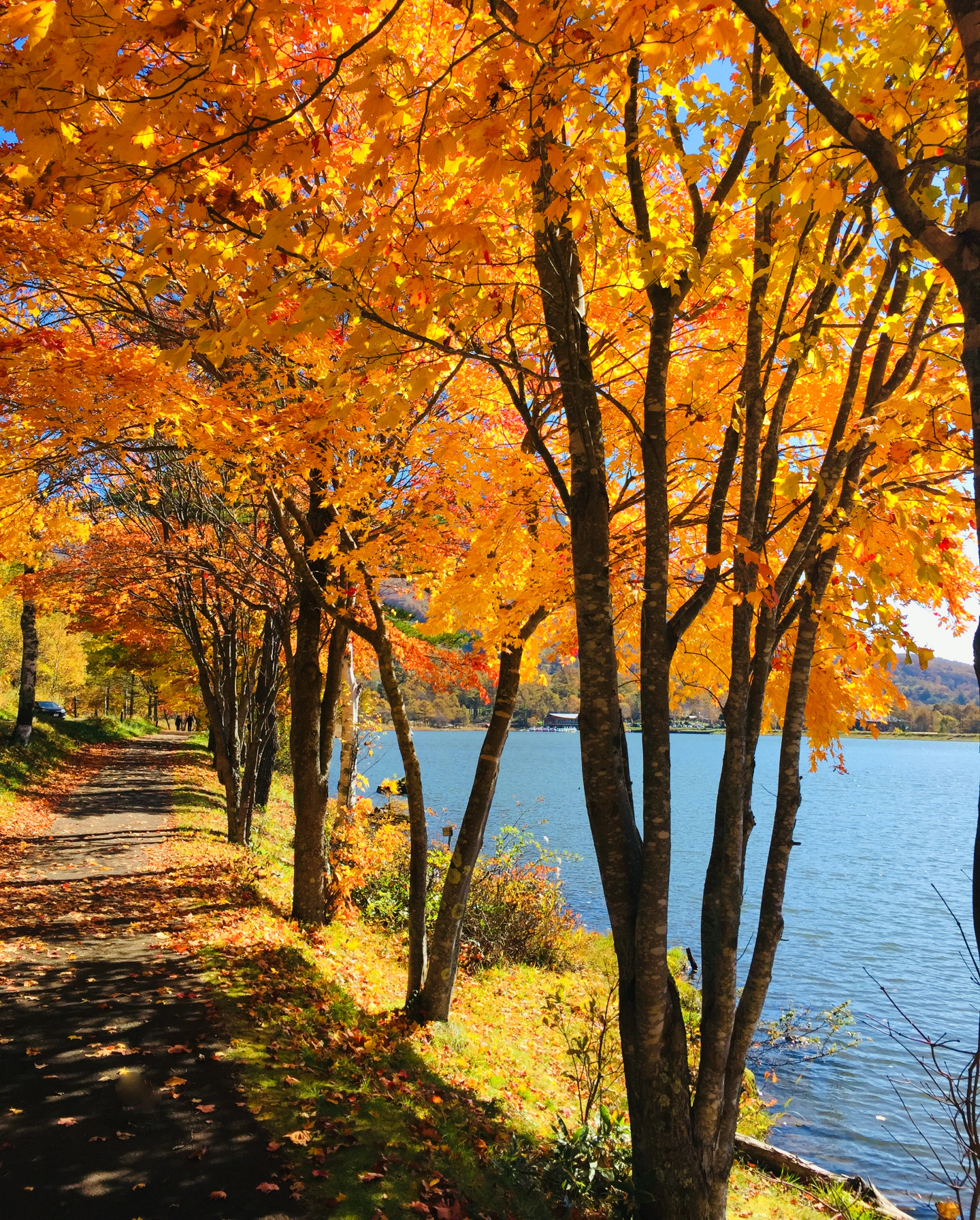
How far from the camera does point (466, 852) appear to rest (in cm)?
765

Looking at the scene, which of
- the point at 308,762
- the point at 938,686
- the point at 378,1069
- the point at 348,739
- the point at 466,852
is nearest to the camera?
the point at 378,1069

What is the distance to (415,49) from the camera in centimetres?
527

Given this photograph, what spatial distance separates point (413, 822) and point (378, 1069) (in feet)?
7.85

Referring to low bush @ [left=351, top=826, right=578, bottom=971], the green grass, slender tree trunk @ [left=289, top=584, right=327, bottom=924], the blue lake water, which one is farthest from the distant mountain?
slender tree trunk @ [left=289, top=584, right=327, bottom=924]

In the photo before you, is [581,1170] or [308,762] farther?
[308,762]

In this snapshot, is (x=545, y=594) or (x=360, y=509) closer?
(x=545, y=594)

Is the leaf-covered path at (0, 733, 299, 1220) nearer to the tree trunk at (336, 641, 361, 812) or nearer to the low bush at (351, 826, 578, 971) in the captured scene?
the low bush at (351, 826, 578, 971)

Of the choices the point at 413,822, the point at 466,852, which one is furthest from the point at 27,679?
the point at 466,852

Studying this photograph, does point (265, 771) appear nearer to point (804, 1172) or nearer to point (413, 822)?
point (413, 822)

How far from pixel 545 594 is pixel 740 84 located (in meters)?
3.90

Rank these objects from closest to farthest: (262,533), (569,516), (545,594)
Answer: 1. (569,516)
2. (545,594)
3. (262,533)

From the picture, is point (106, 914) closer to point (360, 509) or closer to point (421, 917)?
point (421, 917)

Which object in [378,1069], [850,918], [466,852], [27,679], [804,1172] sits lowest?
[850,918]

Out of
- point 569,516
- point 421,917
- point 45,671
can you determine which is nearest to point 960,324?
point 569,516
